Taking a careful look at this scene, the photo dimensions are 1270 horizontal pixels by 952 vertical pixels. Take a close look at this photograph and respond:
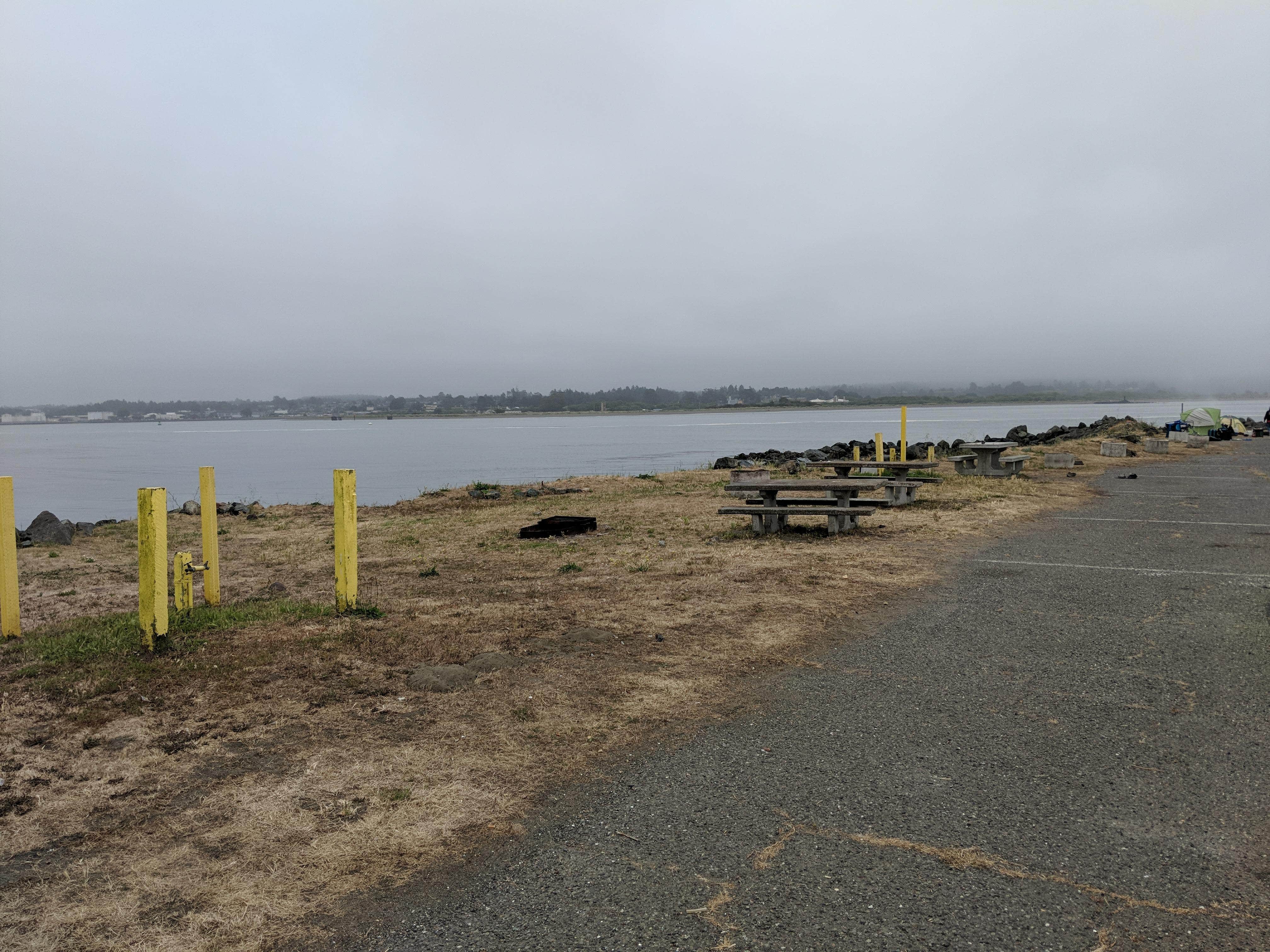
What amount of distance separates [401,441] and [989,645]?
309ft

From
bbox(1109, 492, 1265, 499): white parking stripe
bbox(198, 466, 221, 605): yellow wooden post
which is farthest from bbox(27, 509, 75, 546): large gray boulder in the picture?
bbox(1109, 492, 1265, 499): white parking stripe

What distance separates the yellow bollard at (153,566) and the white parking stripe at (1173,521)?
1116cm

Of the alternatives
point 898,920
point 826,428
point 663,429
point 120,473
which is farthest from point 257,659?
point 663,429

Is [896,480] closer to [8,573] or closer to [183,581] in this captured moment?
[183,581]

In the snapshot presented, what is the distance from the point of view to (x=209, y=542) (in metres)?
6.64

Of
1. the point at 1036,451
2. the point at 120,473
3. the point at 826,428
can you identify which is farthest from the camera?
the point at 826,428

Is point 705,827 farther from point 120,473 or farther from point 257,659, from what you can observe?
point 120,473

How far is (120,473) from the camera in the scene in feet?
154

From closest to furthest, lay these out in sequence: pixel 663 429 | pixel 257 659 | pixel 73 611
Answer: pixel 257 659, pixel 73 611, pixel 663 429

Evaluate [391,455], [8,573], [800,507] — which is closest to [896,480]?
[800,507]

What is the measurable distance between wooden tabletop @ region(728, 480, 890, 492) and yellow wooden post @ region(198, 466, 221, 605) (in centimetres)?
627

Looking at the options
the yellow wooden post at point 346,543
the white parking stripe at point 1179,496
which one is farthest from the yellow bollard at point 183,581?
the white parking stripe at point 1179,496

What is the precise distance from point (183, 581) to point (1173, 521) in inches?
474

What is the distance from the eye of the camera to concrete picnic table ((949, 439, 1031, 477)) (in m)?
18.6
